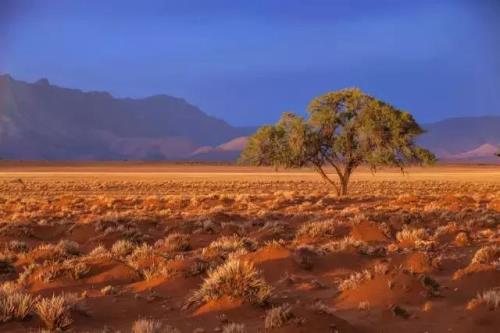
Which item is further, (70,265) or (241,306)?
(70,265)

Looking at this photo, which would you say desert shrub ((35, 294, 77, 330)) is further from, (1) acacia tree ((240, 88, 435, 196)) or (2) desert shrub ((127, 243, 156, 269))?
(1) acacia tree ((240, 88, 435, 196))

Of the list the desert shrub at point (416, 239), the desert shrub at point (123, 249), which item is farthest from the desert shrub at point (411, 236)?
the desert shrub at point (123, 249)

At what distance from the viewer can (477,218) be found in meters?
25.6

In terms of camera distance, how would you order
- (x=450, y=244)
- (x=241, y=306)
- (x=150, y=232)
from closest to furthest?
(x=241, y=306) < (x=450, y=244) < (x=150, y=232)

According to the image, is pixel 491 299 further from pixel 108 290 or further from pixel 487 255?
pixel 108 290

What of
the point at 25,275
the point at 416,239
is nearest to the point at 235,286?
the point at 25,275

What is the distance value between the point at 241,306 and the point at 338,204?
26.0 metres

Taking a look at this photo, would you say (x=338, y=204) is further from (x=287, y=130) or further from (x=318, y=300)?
(x=318, y=300)

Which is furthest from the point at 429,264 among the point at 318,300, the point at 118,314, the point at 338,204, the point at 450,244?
the point at 338,204

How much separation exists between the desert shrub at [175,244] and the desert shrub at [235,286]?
728cm

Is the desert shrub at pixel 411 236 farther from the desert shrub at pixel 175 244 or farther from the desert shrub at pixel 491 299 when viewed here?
the desert shrub at pixel 491 299

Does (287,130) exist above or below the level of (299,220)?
above

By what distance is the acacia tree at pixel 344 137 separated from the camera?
38.7 meters

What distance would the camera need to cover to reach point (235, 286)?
10.9 meters
